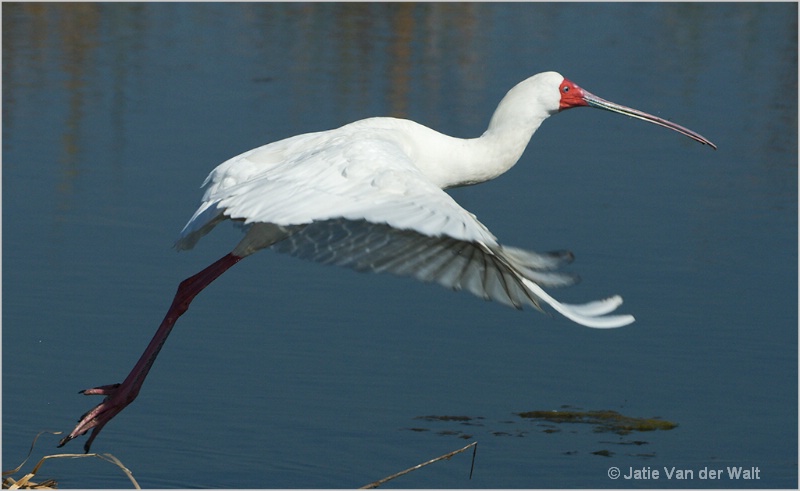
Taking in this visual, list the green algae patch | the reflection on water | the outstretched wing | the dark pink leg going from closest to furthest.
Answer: the outstretched wing
the dark pink leg
the reflection on water
the green algae patch

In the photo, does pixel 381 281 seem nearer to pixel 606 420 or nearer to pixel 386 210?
pixel 606 420

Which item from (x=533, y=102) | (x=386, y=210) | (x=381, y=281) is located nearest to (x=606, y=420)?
(x=533, y=102)

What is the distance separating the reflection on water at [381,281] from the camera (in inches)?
291

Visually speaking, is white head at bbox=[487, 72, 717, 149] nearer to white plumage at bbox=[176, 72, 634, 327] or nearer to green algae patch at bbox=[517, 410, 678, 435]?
white plumage at bbox=[176, 72, 634, 327]

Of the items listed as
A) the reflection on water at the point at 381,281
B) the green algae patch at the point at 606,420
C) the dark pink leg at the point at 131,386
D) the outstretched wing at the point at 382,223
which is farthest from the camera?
the green algae patch at the point at 606,420

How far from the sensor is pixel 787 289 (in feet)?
31.2

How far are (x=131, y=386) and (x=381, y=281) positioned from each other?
2.61 metres

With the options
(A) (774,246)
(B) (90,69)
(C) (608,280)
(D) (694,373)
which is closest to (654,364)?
(D) (694,373)

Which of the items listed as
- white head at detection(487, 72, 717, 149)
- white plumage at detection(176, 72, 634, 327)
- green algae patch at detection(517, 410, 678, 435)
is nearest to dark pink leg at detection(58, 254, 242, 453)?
white plumage at detection(176, 72, 634, 327)

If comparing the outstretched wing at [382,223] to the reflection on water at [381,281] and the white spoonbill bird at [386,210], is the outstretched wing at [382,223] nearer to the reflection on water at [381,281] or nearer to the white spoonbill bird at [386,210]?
the white spoonbill bird at [386,210]

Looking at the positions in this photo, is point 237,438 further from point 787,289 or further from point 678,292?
point 787,289

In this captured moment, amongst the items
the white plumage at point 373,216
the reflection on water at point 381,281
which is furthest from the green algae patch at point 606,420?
the white plumage at point 373,216

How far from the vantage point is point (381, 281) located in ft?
31.1

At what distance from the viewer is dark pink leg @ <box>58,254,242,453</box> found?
7148 millimetres
